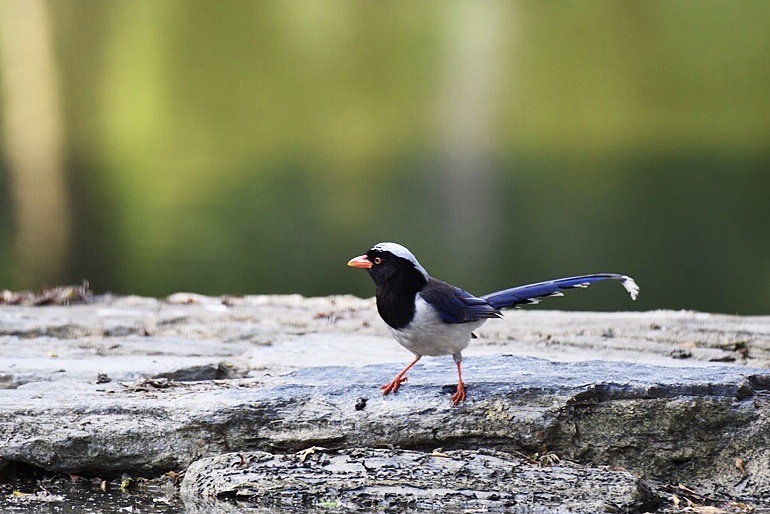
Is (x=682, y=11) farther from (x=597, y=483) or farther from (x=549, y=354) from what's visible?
(x=597, y=483)

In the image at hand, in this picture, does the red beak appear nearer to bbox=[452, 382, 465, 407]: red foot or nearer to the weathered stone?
bbox=[452, 382, 465, 407]: red foot

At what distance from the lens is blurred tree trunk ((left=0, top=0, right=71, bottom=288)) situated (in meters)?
12.2

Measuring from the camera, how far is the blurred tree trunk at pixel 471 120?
491 inches

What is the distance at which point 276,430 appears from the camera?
3643 millimetres

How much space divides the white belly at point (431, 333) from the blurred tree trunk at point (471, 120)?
8212 mm

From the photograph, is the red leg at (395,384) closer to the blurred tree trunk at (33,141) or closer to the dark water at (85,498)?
the dark water at (85,498)

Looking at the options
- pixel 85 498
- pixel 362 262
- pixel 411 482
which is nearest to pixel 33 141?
pixel 85 498

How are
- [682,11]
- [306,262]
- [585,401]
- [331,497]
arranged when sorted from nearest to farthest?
[331,497] → [585,401] → [306,262] → [682,11]

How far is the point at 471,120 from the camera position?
43.6 ft

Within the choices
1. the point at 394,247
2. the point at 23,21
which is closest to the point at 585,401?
the point at 394,247

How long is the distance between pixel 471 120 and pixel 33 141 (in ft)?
18.1

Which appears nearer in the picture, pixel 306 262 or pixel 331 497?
pixel 331 497

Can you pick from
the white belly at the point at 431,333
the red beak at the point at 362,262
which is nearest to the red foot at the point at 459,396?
the white belly at the point at 431,333

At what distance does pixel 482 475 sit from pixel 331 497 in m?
0.49
